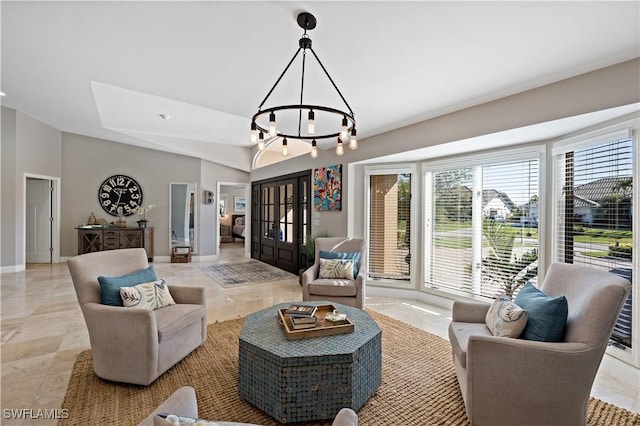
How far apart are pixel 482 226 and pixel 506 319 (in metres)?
2.15

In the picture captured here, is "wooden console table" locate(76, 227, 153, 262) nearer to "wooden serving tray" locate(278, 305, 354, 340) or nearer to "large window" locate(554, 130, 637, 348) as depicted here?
"wooden serving tray" locate(278, 305, 354, 340)

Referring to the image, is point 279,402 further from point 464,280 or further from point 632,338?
point 464,280

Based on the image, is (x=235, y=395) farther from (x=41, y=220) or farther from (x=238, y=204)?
(x=238, y=204)

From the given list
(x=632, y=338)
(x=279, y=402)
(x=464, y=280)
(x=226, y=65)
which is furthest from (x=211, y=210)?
(x=632, y=338)

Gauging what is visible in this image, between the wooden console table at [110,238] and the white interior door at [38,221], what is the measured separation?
0.87 m

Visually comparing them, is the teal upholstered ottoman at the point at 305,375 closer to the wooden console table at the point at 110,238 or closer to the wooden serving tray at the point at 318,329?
the wooden serving tray at the point at 318,329

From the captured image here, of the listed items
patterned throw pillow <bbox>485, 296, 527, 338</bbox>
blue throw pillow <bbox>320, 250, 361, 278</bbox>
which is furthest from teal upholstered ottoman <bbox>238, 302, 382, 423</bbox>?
blue throw pillow <bbox>320, 250, 361, 278</bbox>

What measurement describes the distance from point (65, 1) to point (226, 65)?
1152 mm

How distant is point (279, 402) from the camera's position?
5.98 feet

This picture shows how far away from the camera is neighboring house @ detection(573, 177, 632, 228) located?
252 cm

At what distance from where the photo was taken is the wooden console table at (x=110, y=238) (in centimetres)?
691

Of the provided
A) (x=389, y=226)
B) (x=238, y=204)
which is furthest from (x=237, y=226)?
(x=389, y=226)

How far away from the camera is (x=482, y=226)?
3.88m

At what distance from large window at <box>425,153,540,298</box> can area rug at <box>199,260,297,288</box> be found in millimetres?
2984
